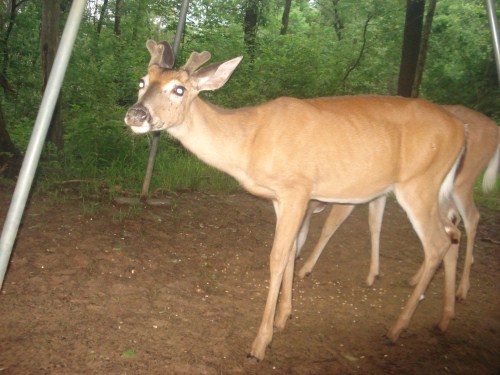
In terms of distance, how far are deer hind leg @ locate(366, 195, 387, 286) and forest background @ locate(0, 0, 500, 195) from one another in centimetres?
284

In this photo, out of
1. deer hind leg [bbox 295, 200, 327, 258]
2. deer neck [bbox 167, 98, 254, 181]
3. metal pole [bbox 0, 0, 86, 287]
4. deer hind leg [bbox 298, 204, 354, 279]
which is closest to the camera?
→ metal pole [bbox 0, 0, 86, 287]

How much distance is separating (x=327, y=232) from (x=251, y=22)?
11534 millimetres

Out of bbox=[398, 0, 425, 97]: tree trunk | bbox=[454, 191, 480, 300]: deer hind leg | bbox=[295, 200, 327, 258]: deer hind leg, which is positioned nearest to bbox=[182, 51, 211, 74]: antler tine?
bbox=[295, 200, 327, 258]: deer hind leg

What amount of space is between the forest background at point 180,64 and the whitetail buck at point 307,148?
265cm

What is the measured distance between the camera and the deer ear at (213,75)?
12.5 feet

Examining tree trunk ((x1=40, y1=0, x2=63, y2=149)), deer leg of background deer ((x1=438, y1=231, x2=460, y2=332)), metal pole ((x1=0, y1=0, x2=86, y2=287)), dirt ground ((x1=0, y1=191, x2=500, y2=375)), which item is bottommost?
dirt ground ((x1=0, y1=191, x2=500, y2=375))

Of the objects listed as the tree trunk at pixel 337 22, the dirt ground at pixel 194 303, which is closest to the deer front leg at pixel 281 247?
the dirt ground at pixel 194 303

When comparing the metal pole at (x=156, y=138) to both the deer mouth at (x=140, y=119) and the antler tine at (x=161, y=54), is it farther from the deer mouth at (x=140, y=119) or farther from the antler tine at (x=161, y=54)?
the deer mouth at (x=140, y=119)

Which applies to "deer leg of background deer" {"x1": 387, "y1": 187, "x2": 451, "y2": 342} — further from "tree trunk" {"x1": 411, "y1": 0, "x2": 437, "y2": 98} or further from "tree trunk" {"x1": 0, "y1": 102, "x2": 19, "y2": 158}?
"tree trunk" {"x1": 411, "y1": 0, "x2": 437, "y2": 98}

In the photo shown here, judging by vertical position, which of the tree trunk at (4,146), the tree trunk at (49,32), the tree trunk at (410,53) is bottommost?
the tree trunk at (4,146)

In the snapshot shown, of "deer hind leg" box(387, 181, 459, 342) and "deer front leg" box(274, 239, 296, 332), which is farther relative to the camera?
"deer hind leg" box(387, 181, 459, 342)

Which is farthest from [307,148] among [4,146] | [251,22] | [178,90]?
[251,22]

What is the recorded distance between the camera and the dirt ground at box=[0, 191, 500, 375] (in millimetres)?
3266

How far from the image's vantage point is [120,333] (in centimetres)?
343
